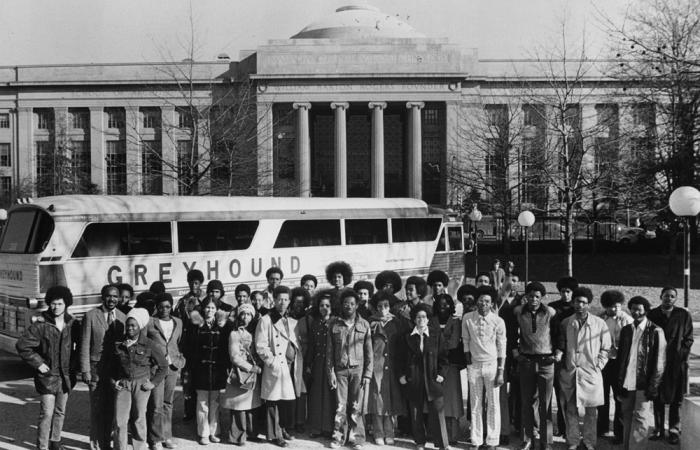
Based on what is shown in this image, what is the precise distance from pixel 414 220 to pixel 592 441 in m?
12.1

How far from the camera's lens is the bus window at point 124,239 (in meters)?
12.7

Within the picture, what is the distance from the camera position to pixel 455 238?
69.5 ft

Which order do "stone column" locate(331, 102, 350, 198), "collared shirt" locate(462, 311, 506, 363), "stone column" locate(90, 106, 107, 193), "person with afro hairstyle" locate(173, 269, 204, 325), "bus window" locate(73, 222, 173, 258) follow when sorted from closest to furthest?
"collared shirt" locate(462, 311, 506, 363)
"person with afro hairstyle" locate(173, 269, 204, 325)
"bus window" locate(73, 222, 173, 258)
"stone column" locate(331, 102, 350, 198)
"stone column" locate(90, 106, 107, 193)

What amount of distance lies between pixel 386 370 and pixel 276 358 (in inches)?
55.1

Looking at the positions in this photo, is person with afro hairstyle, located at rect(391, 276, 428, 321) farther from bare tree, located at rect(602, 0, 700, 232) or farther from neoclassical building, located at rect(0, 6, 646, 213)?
neoclassical building, located at rect(0, 6, 646, 213)

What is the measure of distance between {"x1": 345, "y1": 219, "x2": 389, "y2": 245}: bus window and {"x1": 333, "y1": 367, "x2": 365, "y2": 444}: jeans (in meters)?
9.24

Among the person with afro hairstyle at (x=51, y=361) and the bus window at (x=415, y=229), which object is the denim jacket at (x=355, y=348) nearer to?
the person with afro hairstyle at (x=51, y=361)

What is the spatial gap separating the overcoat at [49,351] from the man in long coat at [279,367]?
2266mm

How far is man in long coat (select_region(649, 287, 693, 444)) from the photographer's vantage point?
8281 mm

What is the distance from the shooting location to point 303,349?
8.88 m

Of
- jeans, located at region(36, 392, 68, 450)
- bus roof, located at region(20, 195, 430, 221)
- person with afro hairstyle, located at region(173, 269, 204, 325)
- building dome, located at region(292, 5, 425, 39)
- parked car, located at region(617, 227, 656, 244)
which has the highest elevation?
building dome, located at region(292, 5, 425, 39)

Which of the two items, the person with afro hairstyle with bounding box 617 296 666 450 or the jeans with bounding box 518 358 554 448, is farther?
the jeans with bounding box 518 358 554 448

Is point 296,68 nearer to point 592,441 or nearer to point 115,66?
point 115,66

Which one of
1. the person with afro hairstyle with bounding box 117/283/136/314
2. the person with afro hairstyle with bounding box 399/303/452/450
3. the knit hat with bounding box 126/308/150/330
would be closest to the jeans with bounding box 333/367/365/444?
the person with afro hairstyle with bounding box 399/303/452/450
